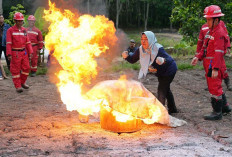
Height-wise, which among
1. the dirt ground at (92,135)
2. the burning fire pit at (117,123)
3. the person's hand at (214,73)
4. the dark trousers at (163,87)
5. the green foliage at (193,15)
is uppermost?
the green foliage at (193,15)

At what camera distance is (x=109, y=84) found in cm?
554

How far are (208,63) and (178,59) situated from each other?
1004cm

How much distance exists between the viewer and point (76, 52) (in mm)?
5895

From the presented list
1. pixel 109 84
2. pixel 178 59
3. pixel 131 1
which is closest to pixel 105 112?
pixel 109 84

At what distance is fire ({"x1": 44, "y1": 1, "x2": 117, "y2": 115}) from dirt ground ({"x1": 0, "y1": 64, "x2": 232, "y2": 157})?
496 millimetres

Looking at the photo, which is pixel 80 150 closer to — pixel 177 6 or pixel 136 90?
pixel 136 90

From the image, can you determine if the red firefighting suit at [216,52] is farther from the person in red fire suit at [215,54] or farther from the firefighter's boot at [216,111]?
the firefighter's boot at [216,111]

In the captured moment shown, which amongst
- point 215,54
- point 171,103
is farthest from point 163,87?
point 215,54

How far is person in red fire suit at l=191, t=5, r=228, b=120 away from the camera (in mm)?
5773

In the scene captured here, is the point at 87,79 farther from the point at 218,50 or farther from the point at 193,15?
the point at 193,15

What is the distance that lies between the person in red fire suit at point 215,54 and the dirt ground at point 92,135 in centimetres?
42

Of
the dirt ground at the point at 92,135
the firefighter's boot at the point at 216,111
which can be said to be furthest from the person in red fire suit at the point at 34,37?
the firefighter's boot at the point at 216,111

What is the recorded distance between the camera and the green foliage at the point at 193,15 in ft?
42.5

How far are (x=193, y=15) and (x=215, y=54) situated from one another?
7.95 meters
